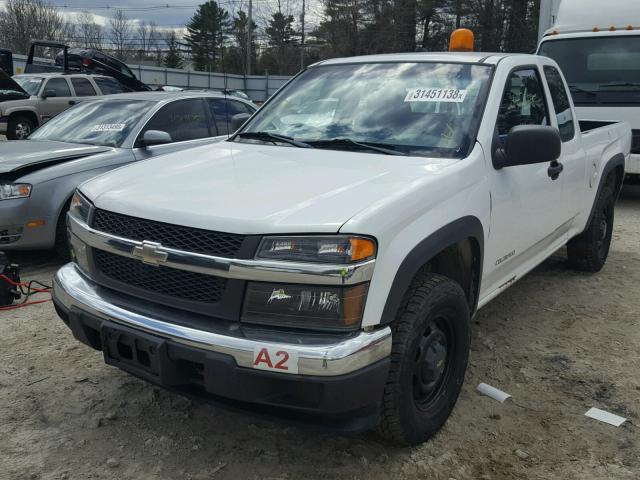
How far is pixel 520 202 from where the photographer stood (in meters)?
3.56

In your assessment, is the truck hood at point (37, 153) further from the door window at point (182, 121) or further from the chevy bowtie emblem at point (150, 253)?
the chevy bowtie emblem at point (150, 253)

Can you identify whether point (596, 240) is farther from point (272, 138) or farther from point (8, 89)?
point (8, 89)

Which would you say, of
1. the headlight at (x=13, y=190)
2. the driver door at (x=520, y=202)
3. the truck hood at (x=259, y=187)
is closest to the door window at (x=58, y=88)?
the headlight at (x=13, y=190)

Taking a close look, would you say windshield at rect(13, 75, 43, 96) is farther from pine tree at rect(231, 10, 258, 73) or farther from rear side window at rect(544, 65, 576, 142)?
pine tree at rect(231, 10, 258, 73)

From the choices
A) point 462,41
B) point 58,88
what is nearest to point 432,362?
point 462,41

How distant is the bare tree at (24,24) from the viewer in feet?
166

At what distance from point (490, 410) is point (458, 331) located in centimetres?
60

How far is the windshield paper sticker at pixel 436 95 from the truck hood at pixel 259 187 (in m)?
0.52

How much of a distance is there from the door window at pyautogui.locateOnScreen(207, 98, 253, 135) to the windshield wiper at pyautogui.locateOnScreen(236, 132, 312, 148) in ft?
11.1

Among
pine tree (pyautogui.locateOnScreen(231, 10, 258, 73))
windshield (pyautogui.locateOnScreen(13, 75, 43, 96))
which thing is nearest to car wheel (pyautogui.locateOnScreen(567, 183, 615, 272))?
windshield (pyautogui.locateOnScreen(13, 75, 43, 96))

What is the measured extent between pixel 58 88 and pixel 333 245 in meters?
13.5

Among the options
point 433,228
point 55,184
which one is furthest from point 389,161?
point 55,184

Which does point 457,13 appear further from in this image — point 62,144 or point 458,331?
point 458,331

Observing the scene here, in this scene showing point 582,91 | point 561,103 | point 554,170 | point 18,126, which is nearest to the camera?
point 554,170
